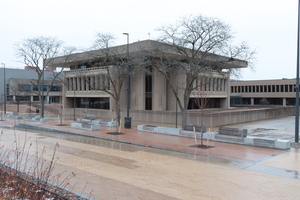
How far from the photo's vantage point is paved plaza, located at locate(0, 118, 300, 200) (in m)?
8.85

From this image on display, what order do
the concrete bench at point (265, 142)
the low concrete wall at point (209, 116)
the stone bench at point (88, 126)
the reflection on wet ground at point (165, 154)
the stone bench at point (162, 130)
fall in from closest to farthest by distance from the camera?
the reflection on wet ground at point (165, 154) < the concrete bench at point (265, 142) < the stone bench at point (162, 130) < the stone bench at point (88, 126) < the low concrete wall at point (209, 116)

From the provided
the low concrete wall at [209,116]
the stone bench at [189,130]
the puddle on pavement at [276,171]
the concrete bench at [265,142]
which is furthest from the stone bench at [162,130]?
the puddle on pavement at [276,171]

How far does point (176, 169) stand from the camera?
11.8m

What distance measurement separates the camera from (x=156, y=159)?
13.8 meters

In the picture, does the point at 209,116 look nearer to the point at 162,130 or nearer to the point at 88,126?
the point at 162,130

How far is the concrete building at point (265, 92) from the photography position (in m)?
73.1

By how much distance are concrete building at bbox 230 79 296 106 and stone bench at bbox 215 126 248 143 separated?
2312 inches

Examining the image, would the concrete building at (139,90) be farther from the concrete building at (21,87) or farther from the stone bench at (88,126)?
the concrete building at (21,87)

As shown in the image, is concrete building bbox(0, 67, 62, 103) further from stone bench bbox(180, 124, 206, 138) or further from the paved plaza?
the paved plaza

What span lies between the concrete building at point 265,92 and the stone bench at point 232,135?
5872cm

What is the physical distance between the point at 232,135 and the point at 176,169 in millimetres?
8196

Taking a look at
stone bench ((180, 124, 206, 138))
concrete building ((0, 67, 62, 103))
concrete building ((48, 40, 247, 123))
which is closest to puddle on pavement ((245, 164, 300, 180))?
stone bench ((180, 124, 206, 138))

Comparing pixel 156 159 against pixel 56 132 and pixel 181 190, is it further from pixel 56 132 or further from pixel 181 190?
pixel 56 132

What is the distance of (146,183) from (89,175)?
2290 millimetres
